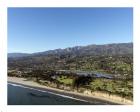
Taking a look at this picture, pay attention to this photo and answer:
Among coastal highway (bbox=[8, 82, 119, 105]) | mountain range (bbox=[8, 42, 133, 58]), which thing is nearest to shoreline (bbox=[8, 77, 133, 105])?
coastal highway (bbox=[8, 82, 119, 105])

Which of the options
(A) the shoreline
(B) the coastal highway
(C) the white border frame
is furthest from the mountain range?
(B) the coastal highway

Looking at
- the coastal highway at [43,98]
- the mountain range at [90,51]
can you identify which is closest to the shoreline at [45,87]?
the coastal highway at [43,98]

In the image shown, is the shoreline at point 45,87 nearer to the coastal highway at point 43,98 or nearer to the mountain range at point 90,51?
the coastal highway at point 43,98

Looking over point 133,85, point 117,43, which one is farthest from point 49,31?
point 133,85

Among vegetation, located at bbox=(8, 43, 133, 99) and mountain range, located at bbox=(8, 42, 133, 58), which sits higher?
mountain range, located at bbox=(8, 42, 133, 58)

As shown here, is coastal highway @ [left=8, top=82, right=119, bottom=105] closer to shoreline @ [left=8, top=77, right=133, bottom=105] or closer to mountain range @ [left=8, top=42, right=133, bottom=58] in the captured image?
shoreline @ [left=8, top=77, right=133, bottom=105]

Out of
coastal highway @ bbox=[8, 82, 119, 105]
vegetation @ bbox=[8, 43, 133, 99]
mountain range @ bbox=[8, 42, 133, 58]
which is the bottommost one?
coastal highway @ bbox=[8, 82, 119, 105]

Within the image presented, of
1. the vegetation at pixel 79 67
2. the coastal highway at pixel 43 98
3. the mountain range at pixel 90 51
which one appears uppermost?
the mountain range at pixel 90 51
